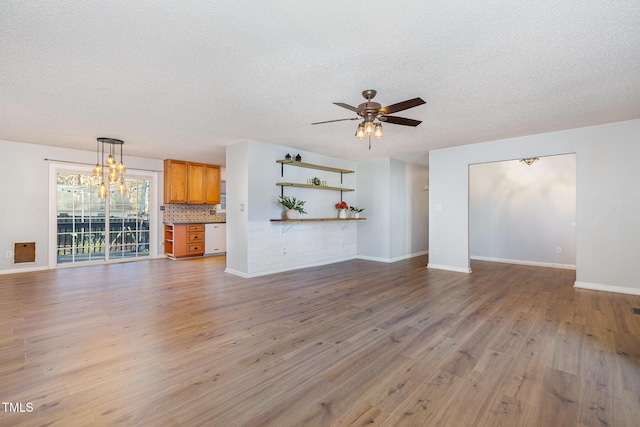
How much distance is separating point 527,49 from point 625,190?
11.3ft

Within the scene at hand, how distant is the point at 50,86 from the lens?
298 centimetres

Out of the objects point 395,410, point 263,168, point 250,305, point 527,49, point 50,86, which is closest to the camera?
point 395,410

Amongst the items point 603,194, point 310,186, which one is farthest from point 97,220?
point 603,194

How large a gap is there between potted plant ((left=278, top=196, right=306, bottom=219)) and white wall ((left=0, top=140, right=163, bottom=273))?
372cm

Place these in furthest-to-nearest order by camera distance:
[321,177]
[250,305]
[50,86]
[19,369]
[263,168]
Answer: [321,177] → [263,168] → [250,305] → [50,86] → [19,369]

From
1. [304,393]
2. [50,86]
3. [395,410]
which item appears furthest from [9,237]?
[395,410]

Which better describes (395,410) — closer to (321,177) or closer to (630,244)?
(630,244)

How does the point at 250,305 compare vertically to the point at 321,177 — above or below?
below

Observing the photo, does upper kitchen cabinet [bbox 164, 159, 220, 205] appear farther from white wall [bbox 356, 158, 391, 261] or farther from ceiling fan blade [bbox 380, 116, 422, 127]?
ceiling fan blade [bbox 380, 116, 422, 127]

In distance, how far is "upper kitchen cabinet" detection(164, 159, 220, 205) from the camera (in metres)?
7.27

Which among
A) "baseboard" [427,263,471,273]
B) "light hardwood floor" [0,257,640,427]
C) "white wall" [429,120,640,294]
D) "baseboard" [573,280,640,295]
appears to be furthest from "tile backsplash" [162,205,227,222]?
"baseboard" [573,280,640,295]

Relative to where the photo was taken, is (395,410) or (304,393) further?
(304,393)

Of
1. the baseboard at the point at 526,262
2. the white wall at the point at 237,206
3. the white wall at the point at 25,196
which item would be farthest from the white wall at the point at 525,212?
the white wall at the point at 25,196

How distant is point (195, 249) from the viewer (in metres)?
7.58
